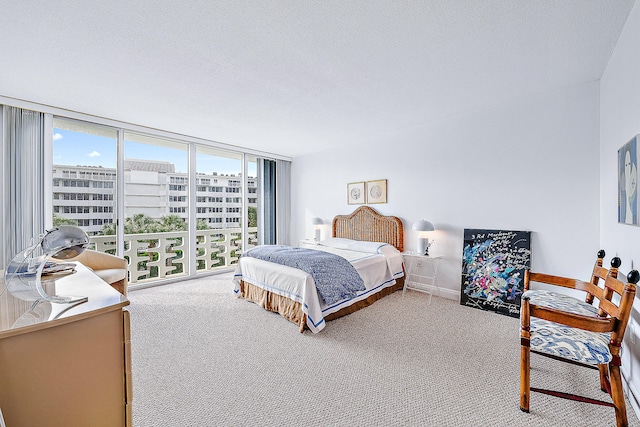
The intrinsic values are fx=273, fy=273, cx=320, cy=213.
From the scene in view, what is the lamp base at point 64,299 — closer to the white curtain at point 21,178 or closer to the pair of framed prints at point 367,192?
the white curtain at point 21,178

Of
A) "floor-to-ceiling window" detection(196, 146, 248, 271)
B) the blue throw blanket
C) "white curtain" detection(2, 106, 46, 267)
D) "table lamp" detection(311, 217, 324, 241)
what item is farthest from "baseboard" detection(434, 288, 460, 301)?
"white curtain" detection(2, 106, 46, 267)

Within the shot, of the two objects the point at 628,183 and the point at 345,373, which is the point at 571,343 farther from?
the point at 345,373

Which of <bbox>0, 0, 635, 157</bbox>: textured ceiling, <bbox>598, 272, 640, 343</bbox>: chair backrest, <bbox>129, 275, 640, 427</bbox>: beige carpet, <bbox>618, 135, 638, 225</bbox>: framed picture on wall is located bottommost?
<bbox>129, 275, 640, 427</bbox>: beige carpet

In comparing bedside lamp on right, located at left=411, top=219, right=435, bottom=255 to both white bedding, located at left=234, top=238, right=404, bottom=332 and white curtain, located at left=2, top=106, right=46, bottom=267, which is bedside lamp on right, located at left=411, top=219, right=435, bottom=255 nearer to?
white bedding, located at left=234, top=238, right=404, bottom=332

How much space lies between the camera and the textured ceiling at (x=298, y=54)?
71.5 inches

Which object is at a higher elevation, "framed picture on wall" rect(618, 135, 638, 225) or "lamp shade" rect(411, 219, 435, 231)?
"framed picture on wall" rect(618, 135, 638, 225)

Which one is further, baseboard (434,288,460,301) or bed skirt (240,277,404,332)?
baseboard (434,288,460,301)

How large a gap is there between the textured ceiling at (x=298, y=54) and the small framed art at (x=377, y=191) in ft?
4.31

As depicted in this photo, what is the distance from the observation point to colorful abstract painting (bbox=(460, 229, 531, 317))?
3234 millimetres

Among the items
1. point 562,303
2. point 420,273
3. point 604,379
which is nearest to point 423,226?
point 420,273

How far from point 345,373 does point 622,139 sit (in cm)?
279

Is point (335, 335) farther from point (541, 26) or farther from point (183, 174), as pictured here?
point (183, 174)

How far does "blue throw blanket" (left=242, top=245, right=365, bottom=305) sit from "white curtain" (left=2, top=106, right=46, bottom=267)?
289cm

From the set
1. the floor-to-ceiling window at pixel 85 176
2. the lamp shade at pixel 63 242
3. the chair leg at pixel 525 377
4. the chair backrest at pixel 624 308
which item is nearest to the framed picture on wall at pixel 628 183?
the chair backrest at pixel 624 308
